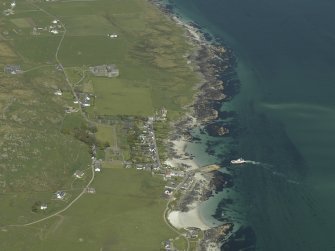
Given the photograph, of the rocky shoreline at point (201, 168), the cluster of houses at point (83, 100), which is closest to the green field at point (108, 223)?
the rocky shoreline at point (201, 168)

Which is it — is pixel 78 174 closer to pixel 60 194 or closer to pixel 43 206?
pixel 60 194

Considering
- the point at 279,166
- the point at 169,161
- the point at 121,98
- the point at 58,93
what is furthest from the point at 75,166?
the point at 279,166

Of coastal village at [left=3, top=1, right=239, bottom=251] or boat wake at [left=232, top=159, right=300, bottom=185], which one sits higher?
boat wake at [left=232, top=159, right=300, bottom=185]

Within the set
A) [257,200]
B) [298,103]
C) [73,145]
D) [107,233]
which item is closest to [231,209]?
[257,200]

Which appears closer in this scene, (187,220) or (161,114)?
(187,220)

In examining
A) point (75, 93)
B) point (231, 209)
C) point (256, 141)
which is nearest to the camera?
point (231, 209)

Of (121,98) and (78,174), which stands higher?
(121,98)

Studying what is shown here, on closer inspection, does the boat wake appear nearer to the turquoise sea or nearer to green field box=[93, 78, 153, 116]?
the turquoise sea

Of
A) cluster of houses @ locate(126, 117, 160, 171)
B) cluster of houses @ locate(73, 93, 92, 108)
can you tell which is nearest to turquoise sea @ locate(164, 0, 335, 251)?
cluster of houses @ locate(126, 117, 160, 171)

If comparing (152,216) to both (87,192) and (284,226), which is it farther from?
(284,226)
